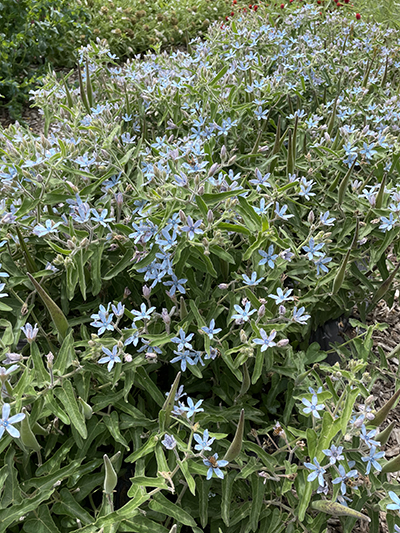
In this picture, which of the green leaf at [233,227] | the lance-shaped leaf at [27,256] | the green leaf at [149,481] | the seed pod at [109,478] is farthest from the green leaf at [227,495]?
the lance-shaped leaf at [27,256]

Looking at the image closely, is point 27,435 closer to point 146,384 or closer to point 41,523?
point 41,523

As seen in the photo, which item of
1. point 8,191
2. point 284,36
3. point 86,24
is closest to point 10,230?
point 8,191

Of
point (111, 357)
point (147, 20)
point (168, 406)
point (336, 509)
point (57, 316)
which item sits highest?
point (147, 20)

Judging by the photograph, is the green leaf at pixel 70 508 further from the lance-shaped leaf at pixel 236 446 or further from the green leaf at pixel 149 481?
the lance-shaped leaf at pixel 236 446

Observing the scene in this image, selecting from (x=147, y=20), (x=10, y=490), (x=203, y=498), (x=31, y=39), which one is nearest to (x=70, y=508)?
(x=10, y=490)

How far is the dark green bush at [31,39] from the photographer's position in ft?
16.4

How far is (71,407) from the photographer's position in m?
1.31

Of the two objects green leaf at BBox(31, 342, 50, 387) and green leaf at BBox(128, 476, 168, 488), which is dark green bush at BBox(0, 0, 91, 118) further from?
green leaf at BBox(128, 476, 168, 488)

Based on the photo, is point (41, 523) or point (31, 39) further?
point (31, 39)

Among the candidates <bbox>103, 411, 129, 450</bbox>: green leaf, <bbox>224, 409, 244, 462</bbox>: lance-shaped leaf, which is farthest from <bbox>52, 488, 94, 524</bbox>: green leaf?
<bbox>224, 409, 244, 462</bbox>: lance-shaped leaf

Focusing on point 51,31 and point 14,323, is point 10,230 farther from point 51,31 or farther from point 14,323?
point 51,31

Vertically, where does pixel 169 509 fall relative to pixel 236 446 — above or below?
below

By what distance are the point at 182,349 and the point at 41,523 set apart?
0.66 m

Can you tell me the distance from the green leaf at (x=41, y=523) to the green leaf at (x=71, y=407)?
11.2 inches
